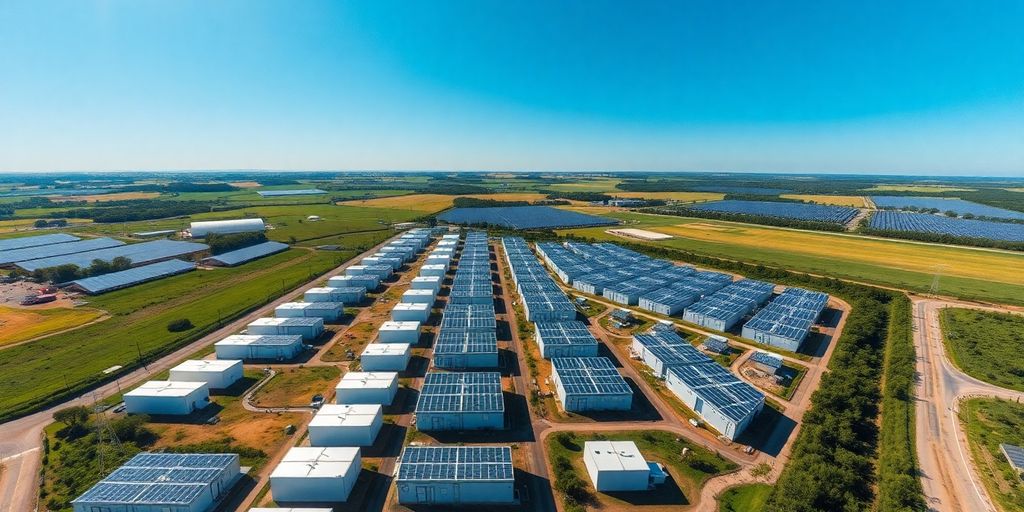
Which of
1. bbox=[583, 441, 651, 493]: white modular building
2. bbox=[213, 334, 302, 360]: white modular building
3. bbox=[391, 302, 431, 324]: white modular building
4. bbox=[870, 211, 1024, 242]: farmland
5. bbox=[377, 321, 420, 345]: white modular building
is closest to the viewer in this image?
bbox=[583, 441, 651, 493]: white modular building

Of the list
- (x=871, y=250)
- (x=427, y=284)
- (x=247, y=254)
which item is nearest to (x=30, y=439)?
(x=427, y=284)

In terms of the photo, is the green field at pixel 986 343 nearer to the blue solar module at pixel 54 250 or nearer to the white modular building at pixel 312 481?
the white modular building at pixel 312 481

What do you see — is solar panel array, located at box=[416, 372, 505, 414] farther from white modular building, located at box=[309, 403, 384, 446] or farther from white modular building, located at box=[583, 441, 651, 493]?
white modular building, located at box=[583, 441, 651, 493]

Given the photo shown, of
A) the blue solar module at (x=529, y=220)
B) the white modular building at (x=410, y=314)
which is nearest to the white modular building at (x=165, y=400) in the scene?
the white modular building at (x=410, y=314)

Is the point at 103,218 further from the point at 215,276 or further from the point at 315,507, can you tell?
the point at 315,507

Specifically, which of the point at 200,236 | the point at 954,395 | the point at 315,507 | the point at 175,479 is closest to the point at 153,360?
the point at 175,479

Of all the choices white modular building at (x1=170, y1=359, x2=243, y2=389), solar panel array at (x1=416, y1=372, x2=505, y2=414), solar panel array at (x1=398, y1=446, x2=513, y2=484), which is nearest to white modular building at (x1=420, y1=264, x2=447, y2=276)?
solar panel array at (x1=416, y1=372, x2=505, y2=414)

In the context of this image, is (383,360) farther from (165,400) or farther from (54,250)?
(54,250)
